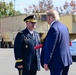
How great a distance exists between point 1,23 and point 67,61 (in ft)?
124

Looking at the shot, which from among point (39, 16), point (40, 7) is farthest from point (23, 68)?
point (40, 7)

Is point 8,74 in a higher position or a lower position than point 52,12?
lower

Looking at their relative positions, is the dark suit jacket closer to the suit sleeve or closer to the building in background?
the suit sleeve

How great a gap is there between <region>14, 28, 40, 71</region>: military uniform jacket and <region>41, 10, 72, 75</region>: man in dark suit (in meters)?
0.72

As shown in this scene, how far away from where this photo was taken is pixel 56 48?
6672 millimetres

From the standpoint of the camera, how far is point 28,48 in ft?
24.6

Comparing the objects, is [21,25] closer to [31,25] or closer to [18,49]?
[31,25]

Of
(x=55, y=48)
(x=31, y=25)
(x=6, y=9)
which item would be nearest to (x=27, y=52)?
(x=31, y=25)

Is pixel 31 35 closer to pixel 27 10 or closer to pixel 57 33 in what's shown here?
pixel 57 33

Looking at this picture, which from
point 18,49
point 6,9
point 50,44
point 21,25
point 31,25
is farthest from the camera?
point 6,9

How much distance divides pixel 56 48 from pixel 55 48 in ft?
0.07

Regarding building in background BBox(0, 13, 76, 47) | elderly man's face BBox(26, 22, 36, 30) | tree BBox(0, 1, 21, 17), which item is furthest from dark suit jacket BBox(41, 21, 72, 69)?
tree BBox(0, 1, 21, 17)

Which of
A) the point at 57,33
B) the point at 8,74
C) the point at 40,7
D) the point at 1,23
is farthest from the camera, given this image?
the point at 40,7

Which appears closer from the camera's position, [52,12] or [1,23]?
[52,12]
